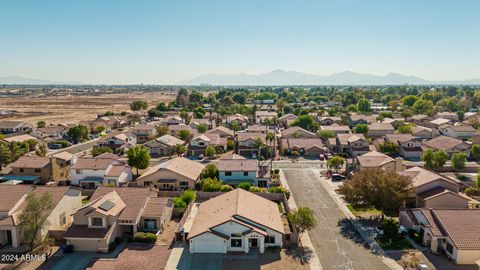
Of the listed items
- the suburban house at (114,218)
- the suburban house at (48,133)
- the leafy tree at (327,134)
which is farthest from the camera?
the suburban house at (48,133)

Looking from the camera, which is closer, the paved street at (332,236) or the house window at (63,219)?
the paved street at (332,236)

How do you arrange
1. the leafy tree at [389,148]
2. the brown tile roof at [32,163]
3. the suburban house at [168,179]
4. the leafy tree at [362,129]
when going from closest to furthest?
the suburban house at [168,179] < the brown tile roof at [32,163] < the leafy tree at [389,148] < the leafy tree at [362,129]

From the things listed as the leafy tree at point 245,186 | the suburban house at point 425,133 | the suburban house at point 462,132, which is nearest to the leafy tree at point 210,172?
the leafy tree at point 245,186

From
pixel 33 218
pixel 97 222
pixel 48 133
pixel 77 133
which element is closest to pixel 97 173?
pixel 97 222

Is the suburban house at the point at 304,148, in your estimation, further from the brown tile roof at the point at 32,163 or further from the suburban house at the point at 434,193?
the brown tile roof at the point at 32,163

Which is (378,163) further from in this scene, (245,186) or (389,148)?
(389,148)

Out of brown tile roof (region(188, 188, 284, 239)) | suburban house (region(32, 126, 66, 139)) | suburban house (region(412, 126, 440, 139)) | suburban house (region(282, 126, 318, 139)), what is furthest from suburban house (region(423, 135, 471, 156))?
suburban house (region(32, 126, 66, 139))
